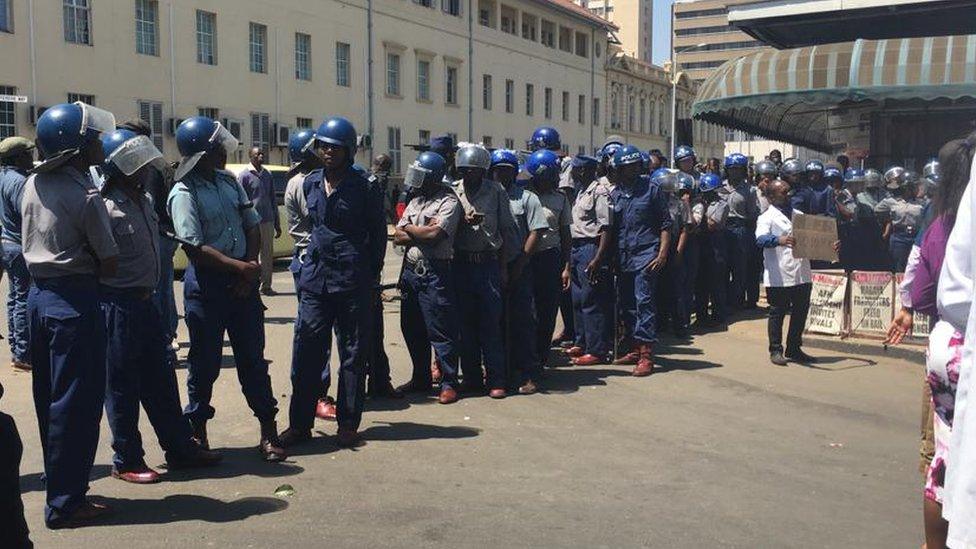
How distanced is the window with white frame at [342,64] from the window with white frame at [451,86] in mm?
7319

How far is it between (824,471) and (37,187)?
4.50 metres

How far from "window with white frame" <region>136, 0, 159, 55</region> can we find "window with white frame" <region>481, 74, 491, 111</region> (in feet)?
63.8

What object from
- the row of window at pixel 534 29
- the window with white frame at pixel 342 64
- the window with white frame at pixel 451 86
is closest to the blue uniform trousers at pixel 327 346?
the window with white frame at pixel 342 64

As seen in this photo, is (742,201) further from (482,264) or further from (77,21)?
(77,21)

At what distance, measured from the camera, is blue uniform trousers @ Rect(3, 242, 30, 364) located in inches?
293

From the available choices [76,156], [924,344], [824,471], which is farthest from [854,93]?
[76,156]

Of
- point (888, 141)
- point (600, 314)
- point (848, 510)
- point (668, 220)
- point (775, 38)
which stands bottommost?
point (848, 510)

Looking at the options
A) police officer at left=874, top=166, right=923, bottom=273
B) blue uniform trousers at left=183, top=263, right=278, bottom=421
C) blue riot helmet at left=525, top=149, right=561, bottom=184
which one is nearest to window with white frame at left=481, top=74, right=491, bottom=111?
police officer at left=874, top=166, right=923, bottom=273

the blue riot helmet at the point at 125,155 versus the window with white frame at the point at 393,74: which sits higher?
the window with white frame at the point at 393,74

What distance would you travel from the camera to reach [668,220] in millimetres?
8164

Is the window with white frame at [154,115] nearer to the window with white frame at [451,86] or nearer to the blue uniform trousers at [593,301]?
the window with white frame at [451,86]

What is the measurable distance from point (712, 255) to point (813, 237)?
229 centimetres

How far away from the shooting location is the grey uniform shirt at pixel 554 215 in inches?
314

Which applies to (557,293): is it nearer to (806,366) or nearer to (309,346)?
(806,366)
